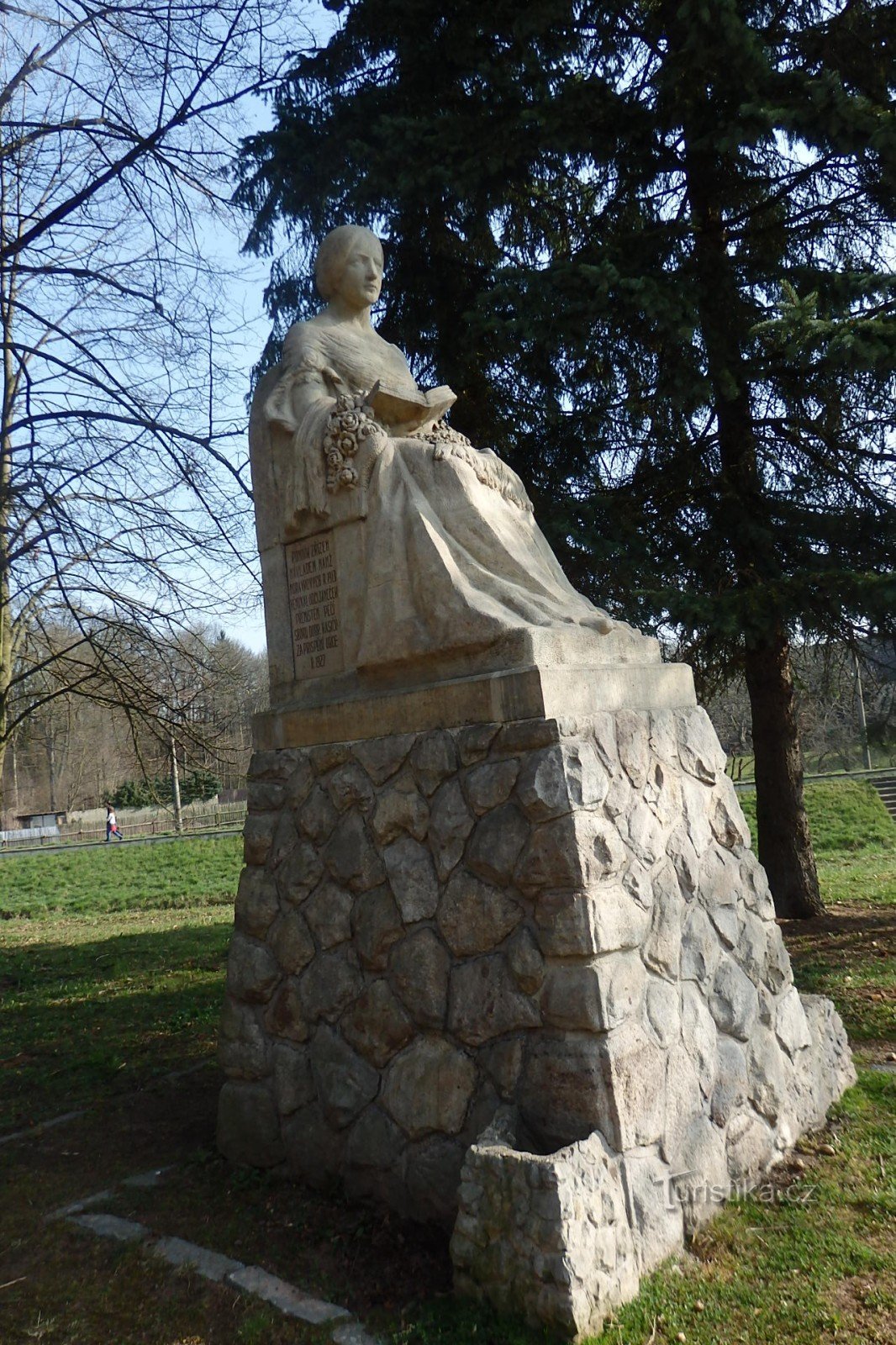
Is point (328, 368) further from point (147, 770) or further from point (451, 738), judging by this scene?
point (147, 770)

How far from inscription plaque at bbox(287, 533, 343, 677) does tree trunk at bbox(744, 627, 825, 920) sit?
4.37m

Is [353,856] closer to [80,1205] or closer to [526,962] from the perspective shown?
[526,962]

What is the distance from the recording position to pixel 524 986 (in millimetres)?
3227

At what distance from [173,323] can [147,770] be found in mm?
3789

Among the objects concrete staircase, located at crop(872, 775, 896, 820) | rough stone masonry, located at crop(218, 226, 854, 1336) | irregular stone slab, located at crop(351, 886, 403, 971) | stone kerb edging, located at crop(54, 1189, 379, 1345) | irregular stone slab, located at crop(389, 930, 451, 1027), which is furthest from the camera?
concrete staircase, located at crop(872, 775, 896, 820)

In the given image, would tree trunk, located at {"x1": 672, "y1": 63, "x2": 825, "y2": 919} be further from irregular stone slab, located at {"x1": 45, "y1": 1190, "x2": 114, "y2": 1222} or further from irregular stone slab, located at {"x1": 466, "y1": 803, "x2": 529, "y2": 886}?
irregular stone slab, located at {"x1": 45, "y1": 1190, "x2": 114, "y2": 1222}

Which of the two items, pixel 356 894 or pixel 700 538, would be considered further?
pixel 700 538

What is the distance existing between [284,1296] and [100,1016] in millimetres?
4431

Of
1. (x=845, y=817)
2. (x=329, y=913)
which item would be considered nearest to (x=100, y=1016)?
(x=329, y=913)

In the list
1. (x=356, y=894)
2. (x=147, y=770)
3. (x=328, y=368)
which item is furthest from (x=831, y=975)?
(x=147, y=770)

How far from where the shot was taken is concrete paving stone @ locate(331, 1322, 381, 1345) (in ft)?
9.12

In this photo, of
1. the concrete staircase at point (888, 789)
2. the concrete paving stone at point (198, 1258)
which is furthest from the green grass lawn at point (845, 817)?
the concrete paving stone at point (198, 1258)

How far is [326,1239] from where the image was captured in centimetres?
341

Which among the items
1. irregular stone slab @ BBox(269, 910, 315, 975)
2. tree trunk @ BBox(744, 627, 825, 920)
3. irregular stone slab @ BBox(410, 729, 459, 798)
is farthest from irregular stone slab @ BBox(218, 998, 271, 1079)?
tree trunk @ BBox(744, 627, 825, 920)
